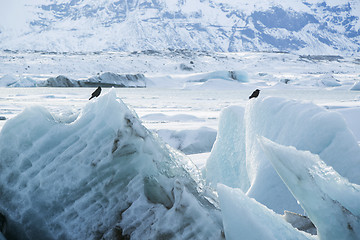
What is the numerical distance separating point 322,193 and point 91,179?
103 cm

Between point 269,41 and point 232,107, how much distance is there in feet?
669

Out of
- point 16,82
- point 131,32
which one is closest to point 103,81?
point 16,82

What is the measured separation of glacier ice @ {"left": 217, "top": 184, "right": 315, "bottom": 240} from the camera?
140 centimetres

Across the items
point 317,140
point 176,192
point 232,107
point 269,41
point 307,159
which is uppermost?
point 307,159

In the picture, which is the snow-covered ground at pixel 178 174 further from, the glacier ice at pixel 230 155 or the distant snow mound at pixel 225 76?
the distant snow mound at pixel 225 76

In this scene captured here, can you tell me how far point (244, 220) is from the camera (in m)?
1.42

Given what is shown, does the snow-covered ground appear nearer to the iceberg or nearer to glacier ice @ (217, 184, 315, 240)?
glacier ice @ (217, 184, 315, 240)

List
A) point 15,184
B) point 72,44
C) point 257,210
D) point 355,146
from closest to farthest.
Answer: point 257,210 < point 15,184 < point 355,146 < point 72,44

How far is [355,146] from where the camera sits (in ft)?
8.13

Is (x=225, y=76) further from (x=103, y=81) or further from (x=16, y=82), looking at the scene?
(x=16, y=82)

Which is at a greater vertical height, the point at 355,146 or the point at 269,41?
the point at 355,146

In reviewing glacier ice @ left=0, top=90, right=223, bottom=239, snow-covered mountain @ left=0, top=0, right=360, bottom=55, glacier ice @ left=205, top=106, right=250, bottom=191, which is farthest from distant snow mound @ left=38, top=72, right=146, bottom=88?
snow-covered mountain @ left=0, top=0, right=360, bottom=55

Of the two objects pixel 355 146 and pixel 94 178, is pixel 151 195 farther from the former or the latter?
pixel 355 146

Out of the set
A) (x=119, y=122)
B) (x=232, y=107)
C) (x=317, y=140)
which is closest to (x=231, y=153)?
(x=232, y=107)
